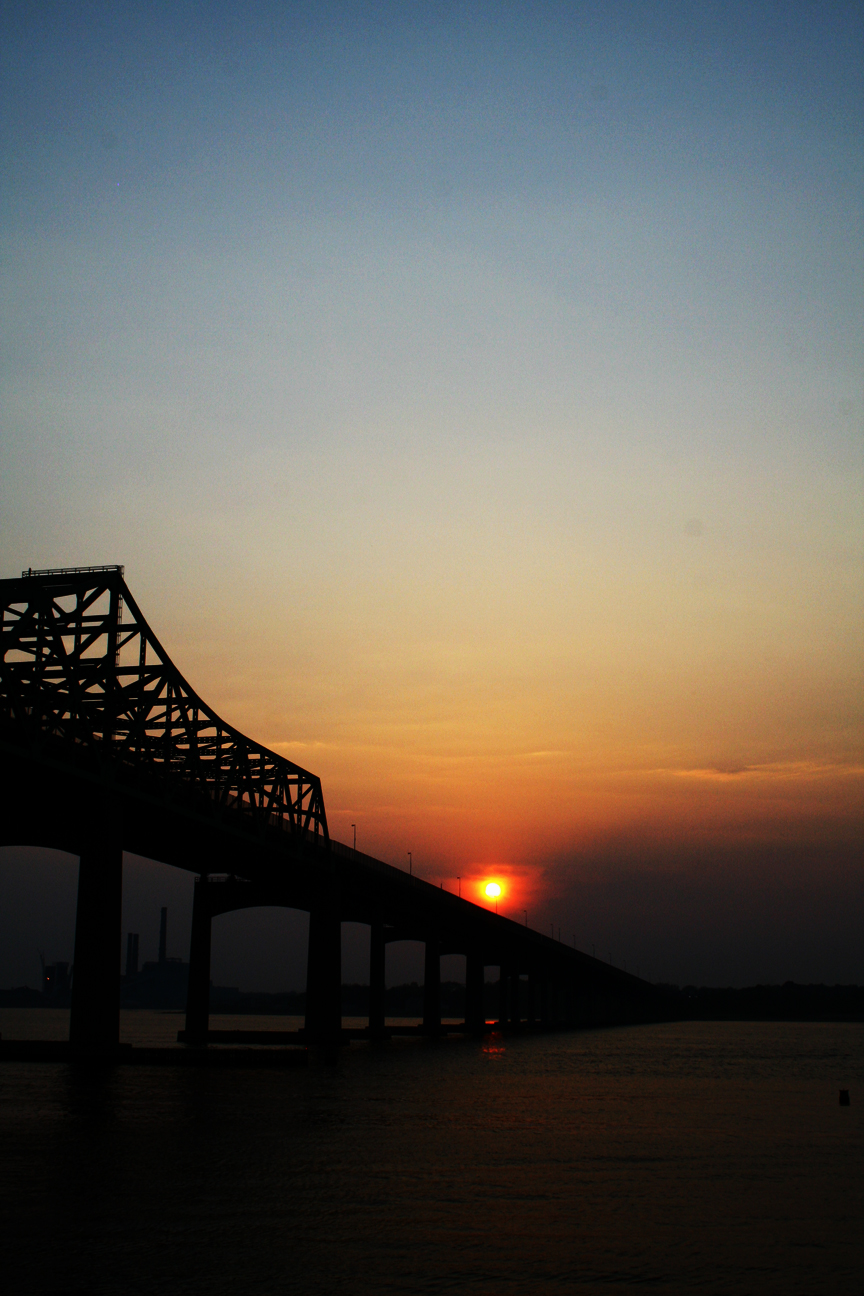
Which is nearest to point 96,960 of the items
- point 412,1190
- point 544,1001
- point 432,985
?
point 412,1190

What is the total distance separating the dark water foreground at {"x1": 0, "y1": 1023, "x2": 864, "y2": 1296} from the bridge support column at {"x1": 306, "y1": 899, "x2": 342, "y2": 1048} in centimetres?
3634

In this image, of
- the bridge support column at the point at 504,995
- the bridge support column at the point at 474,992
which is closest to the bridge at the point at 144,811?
the bridge support column at the point at 474,992

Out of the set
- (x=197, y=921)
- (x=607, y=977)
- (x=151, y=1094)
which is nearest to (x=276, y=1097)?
(x=151, y=1094)

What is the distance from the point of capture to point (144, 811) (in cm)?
→ 6706

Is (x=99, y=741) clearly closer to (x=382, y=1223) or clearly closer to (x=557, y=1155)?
(x=557, y=1155)

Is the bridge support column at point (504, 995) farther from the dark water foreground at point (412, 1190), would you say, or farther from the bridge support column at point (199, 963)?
the dark water foreground at point (412, 1190)

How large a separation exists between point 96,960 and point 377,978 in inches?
2132

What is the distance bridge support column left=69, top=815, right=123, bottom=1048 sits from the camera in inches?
2189

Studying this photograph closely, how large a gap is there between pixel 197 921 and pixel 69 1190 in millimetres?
72099

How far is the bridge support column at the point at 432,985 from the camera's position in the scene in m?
126

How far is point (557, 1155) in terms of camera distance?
33594mm

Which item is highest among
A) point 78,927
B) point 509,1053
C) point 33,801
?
point 33,801

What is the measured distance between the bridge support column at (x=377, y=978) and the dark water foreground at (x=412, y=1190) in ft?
172

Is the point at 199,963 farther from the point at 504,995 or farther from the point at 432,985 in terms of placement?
the point at 504,995
